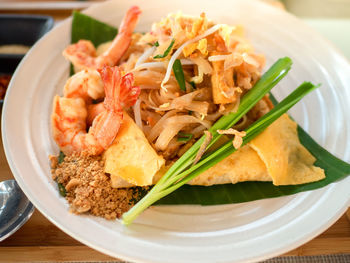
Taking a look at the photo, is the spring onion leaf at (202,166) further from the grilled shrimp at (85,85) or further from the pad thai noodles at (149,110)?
the grilled shrimp at (85,85)

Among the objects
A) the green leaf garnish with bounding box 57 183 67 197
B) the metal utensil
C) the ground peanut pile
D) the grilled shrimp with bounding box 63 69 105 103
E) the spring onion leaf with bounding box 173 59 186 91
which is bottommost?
the metal utensil

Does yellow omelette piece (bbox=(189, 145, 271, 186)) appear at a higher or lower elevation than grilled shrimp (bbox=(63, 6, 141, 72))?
lower

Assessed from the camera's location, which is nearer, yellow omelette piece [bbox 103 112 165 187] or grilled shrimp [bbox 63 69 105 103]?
yellow omelette piece [bbox 103 112 165 187]

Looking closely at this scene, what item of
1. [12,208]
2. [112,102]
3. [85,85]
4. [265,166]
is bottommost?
[12,208]

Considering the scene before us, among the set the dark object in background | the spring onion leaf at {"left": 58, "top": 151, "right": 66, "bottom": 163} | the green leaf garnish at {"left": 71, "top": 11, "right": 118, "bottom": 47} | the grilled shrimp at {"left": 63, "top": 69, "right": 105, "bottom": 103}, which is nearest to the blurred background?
the dark object in background

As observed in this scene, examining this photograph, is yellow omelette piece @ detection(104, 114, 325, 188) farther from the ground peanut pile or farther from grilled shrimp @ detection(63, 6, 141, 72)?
grilled shrimp @ detection(63, 6, 141, 72)

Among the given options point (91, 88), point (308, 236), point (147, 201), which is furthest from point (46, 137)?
point (308, 236)

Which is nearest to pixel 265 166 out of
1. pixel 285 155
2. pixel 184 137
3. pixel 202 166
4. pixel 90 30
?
pixel 285 155

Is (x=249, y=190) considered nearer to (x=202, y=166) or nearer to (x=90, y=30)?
(x=202, y=166)
